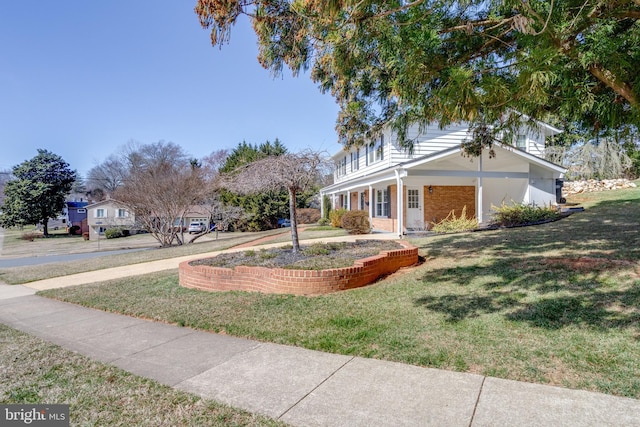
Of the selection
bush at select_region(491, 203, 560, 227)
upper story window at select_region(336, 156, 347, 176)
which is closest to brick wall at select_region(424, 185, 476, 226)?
bush at select_region(491, 203, 560, 227)

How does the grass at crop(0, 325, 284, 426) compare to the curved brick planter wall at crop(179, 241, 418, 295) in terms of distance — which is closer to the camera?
the grass at crop(0, 325, 284, 426)

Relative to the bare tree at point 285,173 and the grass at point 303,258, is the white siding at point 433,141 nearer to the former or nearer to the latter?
the grass at point 303,258

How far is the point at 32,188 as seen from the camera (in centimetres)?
4125

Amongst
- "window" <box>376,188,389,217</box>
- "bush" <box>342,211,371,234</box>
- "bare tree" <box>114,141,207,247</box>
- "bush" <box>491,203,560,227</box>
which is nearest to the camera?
"bush" <box>491,203,560,227</box>

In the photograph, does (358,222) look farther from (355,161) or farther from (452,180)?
(355,161)

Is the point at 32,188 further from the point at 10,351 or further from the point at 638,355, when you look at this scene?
the point at 638,355

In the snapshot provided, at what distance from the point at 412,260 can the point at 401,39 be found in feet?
16.4

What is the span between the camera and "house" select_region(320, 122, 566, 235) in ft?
50.3

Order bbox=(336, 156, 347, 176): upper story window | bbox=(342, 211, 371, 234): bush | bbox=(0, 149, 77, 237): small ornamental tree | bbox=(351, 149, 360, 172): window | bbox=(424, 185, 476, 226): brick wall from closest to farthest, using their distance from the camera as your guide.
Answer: bbox=(342, 211, 371, 234): bush → bbox=(424, 185, 476, 226): brick wall → bbox=(351, 149, 360, 172): window → bbox=(336, 156, 347, 176): upper story window → bbox=(0, 149, 77, 237): small ornamental tree

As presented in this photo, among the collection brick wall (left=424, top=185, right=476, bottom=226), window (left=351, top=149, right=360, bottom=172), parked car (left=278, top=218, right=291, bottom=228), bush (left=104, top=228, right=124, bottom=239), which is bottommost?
bush (left=104, top=228, right=124, bottom=239)

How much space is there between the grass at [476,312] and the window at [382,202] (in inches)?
387

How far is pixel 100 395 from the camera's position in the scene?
3.03 meters

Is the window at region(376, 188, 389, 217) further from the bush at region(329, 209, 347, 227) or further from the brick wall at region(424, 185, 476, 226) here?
the bush at region(329, 209, 347, 227)

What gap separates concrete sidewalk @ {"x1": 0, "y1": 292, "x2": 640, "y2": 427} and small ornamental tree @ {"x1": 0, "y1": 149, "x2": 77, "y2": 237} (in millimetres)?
46903
